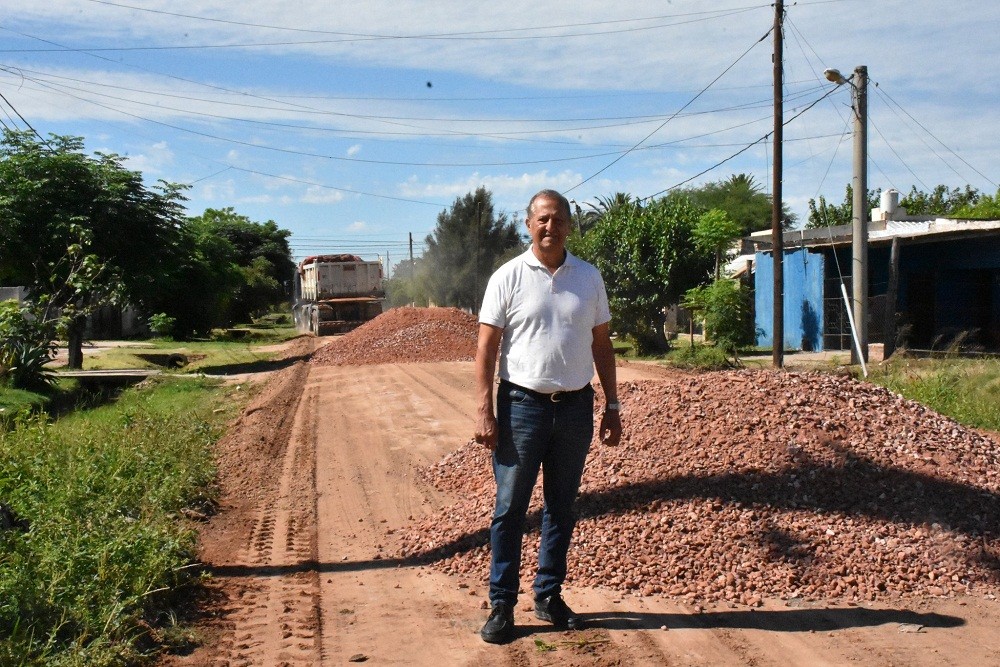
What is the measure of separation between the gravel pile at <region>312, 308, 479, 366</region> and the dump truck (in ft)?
30.4

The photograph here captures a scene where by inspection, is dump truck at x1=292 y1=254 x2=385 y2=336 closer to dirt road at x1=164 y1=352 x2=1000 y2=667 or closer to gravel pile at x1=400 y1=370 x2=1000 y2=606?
dirt road at x1=164 y1=352 x2=1000 y2=667

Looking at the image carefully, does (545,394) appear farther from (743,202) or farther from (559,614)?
(743,202)

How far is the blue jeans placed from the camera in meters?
4.33

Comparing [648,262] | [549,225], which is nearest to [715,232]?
[648,262]

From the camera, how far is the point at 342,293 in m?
38.7

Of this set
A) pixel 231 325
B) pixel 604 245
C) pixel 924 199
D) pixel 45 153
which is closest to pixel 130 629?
pixel 45 153

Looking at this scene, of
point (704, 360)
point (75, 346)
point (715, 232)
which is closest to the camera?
point (75, 346)

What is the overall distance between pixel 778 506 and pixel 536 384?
1918mm

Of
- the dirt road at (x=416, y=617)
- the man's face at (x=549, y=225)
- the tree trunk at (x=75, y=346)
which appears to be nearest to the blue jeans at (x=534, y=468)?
the dirt road at (x=416, y=617)

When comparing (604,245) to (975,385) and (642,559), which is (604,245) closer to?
(975,385)

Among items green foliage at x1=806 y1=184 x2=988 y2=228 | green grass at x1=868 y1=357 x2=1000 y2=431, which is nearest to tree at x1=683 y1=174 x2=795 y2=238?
green foliage at x1=806 y1=184 x2=988 y2=228

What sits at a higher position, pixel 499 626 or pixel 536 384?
pixel 536 384

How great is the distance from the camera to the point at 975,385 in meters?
12.2

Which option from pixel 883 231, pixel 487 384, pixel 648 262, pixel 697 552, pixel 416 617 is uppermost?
pixel 883 231
